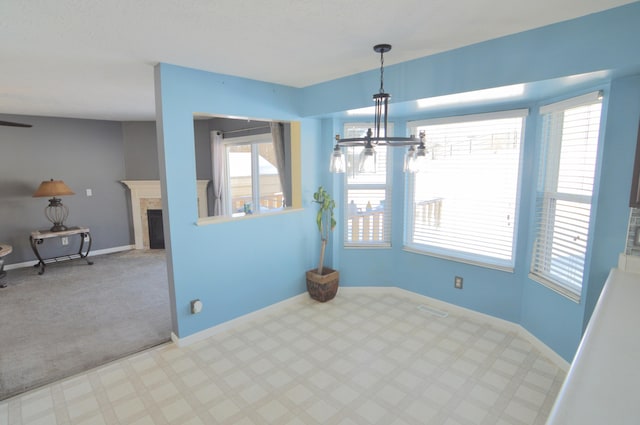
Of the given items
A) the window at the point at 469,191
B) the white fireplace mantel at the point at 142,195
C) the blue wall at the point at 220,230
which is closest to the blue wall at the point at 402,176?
the blue wall at the point at 220,230

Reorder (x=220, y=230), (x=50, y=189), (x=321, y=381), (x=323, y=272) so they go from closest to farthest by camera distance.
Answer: (x=321, y=381) → (x=220, y=230) → (x=323, y=272) → (x=50, y=189)

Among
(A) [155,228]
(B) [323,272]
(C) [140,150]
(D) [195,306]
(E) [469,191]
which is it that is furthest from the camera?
(A) [155,228]

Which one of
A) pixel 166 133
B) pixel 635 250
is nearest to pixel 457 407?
pixel 635 250

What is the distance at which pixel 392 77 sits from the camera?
9.60 ft

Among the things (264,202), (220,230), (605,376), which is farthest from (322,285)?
(605,376)

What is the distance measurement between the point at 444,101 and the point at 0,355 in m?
4.38

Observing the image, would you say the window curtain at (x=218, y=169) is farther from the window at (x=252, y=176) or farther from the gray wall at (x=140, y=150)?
the gray wall at (x=140, y=150)

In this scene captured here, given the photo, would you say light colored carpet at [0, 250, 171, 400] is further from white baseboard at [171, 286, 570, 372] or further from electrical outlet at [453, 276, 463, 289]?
electrical outlet at [453, 276, 463, 289]

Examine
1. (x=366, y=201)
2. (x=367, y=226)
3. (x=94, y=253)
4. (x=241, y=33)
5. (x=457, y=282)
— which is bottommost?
(x=94, y=253)

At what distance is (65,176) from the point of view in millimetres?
5535

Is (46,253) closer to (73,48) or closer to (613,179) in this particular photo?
(73,48)

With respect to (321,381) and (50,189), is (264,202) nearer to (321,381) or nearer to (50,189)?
(50,189)

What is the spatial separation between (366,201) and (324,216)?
539mm

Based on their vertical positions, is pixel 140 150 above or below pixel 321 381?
above
